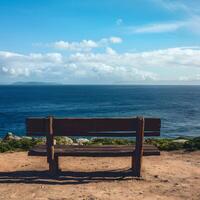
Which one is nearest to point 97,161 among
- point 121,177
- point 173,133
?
point 121,177

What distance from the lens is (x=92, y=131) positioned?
9.39 metres

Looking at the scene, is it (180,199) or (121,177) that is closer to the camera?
(180,199)

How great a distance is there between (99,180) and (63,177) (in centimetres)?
97

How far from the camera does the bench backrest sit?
9.36m

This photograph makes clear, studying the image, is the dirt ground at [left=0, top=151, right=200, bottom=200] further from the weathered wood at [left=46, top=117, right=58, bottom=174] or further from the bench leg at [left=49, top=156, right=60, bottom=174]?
the weathered wood at [left=46, top=117, right=58, bottom=174]

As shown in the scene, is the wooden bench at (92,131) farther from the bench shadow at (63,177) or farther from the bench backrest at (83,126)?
the bench shadow at (63,177)

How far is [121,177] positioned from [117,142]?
26.0 ft

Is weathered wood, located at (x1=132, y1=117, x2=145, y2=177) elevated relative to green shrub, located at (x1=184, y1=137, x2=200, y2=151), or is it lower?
elevated

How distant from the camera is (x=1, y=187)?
864 centimetres

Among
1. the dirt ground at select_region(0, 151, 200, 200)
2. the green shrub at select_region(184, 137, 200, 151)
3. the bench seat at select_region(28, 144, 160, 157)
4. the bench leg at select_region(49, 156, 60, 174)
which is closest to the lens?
the dirt ground at select_region(0, 151, 200, 200)

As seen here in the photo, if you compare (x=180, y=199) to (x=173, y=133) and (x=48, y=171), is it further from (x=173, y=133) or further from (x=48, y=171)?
(x=173, y=133)

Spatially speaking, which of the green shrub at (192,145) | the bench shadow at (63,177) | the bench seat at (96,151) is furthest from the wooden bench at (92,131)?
the green shrub at (192,145)

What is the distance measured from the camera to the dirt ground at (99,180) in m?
8.09

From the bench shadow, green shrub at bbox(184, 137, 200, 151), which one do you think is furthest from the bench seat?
green shrub at bbox(184, 137, 200, 151)
